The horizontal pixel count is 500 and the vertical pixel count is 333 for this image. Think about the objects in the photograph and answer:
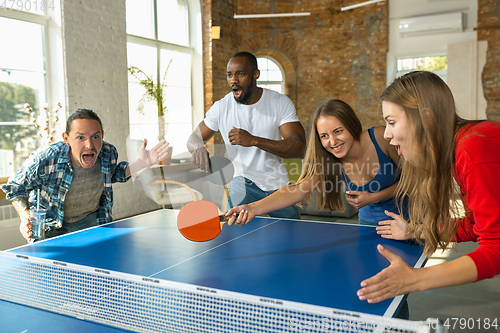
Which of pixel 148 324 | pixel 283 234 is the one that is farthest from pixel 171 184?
pixel 148 324

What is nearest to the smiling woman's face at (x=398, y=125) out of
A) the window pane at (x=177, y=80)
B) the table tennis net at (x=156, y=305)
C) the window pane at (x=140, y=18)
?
the table tennis net at (x=156, y=305)

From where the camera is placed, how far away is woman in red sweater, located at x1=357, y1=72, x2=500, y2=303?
4.02 feet

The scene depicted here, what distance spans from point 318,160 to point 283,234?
47cm

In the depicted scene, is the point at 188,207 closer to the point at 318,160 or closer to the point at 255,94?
the point at 318,160

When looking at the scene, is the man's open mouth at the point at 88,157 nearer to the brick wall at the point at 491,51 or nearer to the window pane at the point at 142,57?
the window pane at the point at 142,57

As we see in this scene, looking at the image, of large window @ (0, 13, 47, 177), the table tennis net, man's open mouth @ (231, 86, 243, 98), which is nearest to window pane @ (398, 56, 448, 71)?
man's open mouth @ (231, 86, 243, 98)

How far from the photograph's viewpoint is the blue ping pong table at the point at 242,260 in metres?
1.40

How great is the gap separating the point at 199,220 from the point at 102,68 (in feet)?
16.1

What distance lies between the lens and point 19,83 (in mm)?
5375

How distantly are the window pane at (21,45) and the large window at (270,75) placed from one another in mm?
5031

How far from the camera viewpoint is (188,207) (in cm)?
190

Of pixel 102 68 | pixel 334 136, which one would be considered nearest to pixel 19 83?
pixel 102 68

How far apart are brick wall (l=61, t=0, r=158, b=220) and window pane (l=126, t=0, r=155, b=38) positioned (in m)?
0.63

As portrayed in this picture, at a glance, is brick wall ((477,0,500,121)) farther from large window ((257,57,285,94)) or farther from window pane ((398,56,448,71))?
large window ((257,57,285,94))
